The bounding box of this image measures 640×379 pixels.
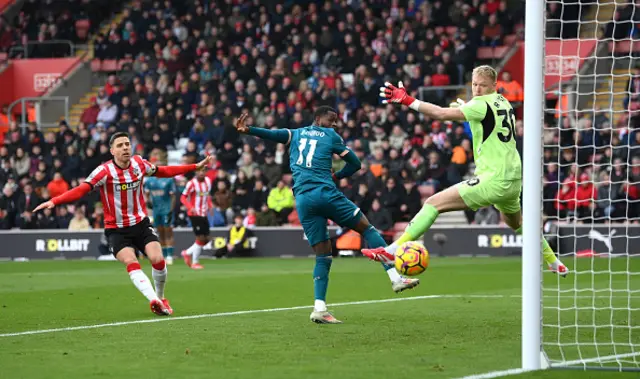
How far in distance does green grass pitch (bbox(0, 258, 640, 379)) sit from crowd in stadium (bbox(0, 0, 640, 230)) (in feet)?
28.5

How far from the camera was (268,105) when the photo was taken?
3005 cm

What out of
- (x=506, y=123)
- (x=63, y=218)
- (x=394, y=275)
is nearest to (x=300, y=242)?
(x=63, y=218)

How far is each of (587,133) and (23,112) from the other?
17.5 metres

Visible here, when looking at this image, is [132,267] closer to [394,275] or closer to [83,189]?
[83,189]

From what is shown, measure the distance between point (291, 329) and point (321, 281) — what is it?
0.86 meters

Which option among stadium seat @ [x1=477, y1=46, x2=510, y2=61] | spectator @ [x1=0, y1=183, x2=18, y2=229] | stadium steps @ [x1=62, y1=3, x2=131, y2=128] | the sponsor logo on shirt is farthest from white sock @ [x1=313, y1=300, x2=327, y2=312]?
stadium steps @ [x1=62, y1=3, x2=131, y2=128]

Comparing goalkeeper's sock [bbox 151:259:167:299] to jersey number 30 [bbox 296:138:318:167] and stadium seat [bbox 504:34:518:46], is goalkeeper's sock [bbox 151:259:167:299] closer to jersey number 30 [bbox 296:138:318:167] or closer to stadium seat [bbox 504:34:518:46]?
jersey number 30 [bbox 296:138:318:167]

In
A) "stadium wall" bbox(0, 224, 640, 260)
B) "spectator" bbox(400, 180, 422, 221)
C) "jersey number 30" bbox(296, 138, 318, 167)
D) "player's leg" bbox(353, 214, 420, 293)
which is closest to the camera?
"player's leg" bbox(353, 214, 420, 293)

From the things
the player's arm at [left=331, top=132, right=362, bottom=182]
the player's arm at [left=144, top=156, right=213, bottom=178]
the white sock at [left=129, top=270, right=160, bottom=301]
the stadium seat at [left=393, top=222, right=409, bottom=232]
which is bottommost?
the stadium seat at [left=393, top=222, right=409, bottom=232]

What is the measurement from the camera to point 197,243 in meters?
23.0

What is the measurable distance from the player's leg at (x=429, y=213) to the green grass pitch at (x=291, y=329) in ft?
2.40

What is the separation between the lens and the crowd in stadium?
2717cm

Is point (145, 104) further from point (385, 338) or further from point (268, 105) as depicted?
point (385, 338)

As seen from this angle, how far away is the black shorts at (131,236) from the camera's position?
12.5 metres
